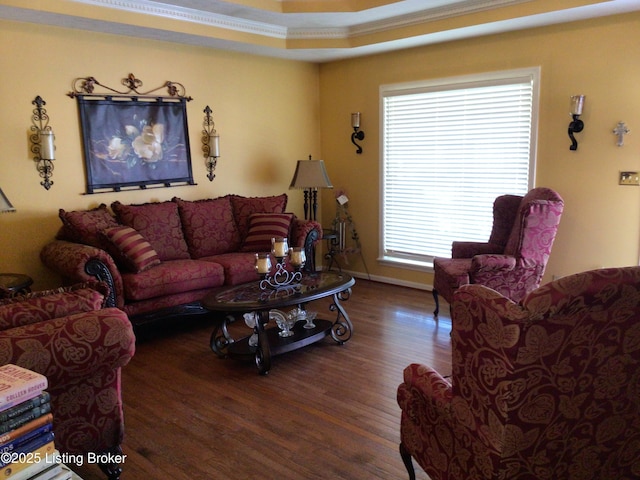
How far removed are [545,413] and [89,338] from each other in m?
1.66

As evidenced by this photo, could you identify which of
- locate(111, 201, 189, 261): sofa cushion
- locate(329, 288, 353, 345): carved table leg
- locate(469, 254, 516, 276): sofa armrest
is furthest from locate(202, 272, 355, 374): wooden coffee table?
locate(111, 201, 189, 261): sofa cushion

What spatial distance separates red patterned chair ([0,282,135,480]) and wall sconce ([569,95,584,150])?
12.6ft

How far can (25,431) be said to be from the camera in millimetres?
1470

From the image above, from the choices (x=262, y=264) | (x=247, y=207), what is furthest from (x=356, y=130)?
(x=262, y=264)

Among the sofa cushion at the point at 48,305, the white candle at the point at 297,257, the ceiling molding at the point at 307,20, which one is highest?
the ceiling molding at the point at 307,20

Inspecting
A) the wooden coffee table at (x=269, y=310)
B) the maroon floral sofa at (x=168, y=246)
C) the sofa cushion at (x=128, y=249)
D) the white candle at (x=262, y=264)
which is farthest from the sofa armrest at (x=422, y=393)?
the sofa cushion at (x=128, y=249)

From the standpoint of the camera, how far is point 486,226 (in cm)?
498

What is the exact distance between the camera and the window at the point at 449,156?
4.70 meters

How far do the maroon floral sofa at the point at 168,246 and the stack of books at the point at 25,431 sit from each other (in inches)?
93.3

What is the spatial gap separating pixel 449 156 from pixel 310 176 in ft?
4.87

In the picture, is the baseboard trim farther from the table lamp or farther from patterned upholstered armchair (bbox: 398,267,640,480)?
patterned upholstered armchair (bbox: 398,267,640,480)

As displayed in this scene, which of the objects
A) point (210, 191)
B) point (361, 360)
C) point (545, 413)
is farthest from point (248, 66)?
point (545, 413)

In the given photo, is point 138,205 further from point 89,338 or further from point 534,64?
point 534,64

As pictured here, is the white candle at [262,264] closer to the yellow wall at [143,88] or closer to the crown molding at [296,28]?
the yellow wall at [143,88]
